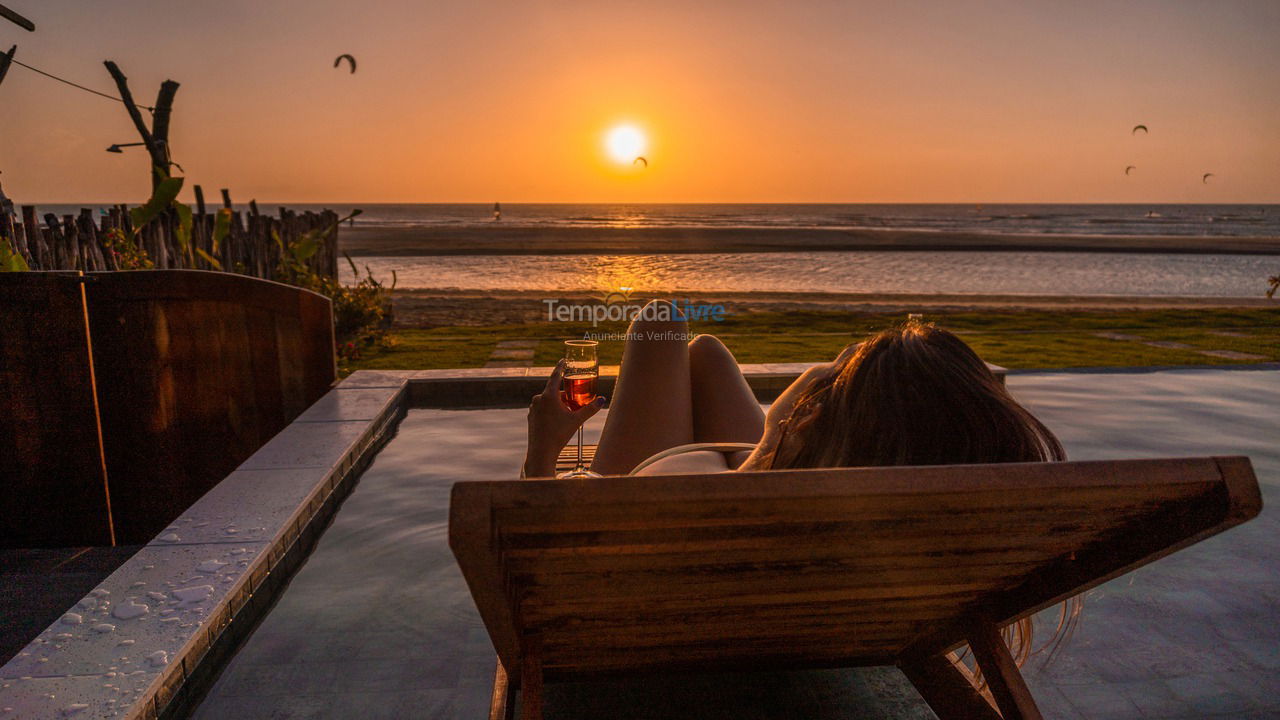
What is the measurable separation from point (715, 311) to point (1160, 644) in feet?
34.6

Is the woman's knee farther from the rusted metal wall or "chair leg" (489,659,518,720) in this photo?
the rusted metal wall

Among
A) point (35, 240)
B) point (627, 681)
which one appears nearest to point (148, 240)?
point (35, 240)

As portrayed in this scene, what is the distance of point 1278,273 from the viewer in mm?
22125

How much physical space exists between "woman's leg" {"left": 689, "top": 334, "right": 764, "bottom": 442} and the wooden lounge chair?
3.66 feet

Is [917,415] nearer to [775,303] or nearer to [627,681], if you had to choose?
[627,681]

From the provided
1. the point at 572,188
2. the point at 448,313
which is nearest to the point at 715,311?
the point at 448,313

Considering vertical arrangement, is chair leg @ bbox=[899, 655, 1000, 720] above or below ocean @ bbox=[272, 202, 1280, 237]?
below

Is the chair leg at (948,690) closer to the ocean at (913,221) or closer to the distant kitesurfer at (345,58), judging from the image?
the distant kitesurfer at (345,58)

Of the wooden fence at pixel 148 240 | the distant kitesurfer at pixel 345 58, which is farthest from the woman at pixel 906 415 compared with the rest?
the distant kitesurfer at pixel 345 58

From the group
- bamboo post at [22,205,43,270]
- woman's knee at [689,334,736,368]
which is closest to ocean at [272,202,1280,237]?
bamboo post at [22,205,43,270]

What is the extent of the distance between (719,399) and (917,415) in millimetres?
1571

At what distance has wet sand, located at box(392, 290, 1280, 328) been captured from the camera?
12.3 metres

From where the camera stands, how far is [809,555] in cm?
122

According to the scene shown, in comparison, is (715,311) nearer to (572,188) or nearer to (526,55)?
(526,55)
